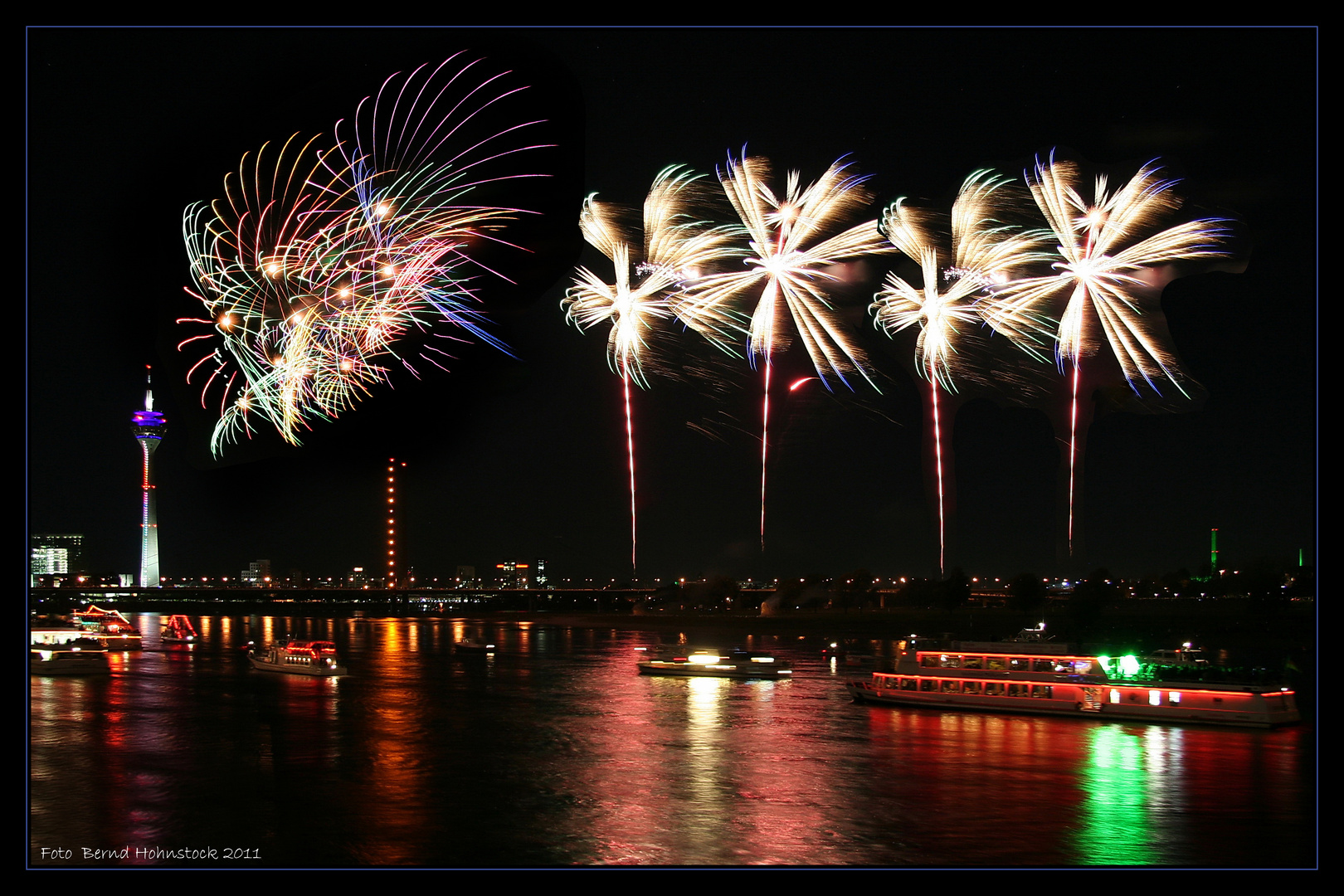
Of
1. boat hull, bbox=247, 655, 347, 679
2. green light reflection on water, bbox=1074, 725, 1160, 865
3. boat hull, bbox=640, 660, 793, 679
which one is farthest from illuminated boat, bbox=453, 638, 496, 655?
green light reflection on water, bbox=1074, 725, 1160, 865

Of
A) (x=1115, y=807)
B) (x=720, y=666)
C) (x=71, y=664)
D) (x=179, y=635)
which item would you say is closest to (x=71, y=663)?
(x=71, y=664)

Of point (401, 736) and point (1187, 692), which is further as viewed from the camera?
point (1187, 692)

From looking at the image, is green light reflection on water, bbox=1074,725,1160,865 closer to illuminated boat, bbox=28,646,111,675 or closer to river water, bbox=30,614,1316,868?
river water, bbox=30,614,1316,868

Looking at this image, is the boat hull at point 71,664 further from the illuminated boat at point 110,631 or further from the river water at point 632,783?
the river water at point 632,783

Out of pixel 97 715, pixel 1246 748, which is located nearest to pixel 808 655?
pixel 1246 748

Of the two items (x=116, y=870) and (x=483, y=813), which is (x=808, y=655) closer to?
(x=483, y=813)
